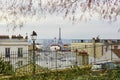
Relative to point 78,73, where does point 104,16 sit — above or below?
above

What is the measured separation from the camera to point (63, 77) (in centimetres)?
414

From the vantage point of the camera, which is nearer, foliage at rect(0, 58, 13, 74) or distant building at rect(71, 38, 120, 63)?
foliage at rect(0, 58, 13, 74)

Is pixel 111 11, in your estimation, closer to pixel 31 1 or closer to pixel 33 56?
pixel 31 1

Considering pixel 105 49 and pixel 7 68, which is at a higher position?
pixel 7 68

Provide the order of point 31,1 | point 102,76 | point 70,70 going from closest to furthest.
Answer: point 31,1 → point 102,76 → point 70,70

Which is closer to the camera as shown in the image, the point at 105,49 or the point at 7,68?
the point at 7,68

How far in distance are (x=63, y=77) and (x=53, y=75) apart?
153 millimetres

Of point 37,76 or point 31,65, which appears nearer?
point 37,76

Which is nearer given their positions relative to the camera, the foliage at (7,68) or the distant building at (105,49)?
the foliage at (7,68)

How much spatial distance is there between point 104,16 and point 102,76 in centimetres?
149

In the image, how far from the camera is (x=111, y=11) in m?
2.66

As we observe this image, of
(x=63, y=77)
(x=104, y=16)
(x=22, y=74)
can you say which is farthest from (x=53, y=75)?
(x=104, y=16)

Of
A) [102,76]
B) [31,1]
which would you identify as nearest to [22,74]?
[102,76]

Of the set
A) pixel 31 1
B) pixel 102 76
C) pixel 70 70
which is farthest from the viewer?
pixel 70 70
